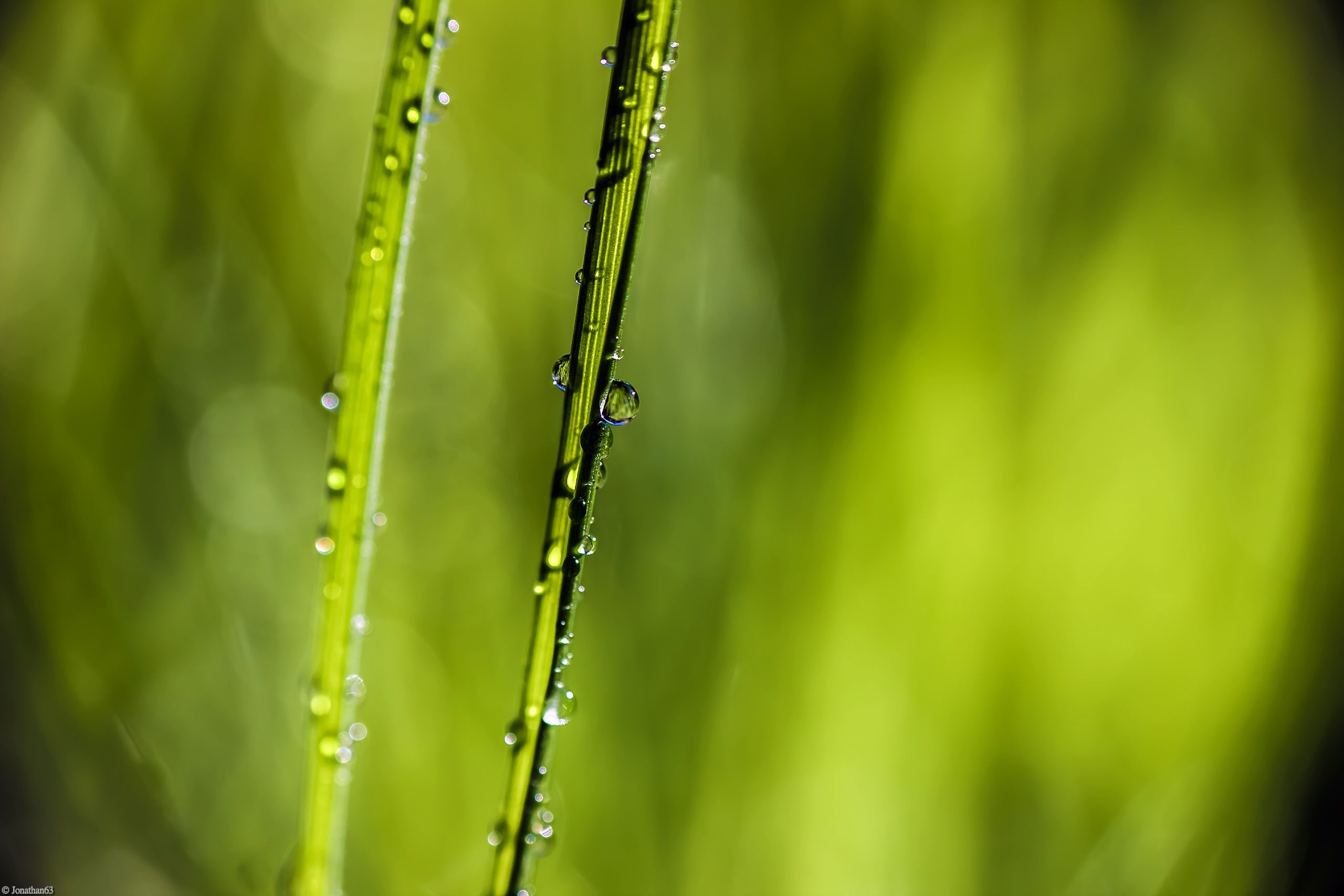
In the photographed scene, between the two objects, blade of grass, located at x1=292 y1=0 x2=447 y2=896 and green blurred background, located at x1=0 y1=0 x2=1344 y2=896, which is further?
green blurred background, located at x1=0 y1=0 x2=1344 y2=896

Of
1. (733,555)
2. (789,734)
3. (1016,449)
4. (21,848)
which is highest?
(1016,449)

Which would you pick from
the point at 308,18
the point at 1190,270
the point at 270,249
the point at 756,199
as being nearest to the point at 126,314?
the point at 270,249

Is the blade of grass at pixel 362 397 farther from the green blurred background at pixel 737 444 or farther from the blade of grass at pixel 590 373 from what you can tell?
the green blurred background at pixel 737 444

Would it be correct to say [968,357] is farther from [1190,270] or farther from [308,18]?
[308,18]

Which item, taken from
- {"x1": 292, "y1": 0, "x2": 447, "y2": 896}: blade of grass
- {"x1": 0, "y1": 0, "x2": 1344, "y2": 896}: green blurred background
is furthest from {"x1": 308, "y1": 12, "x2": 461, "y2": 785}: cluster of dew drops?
{"x1": 0, "y1": 0, "x2": 1344, "y2": 896}: green blurred background

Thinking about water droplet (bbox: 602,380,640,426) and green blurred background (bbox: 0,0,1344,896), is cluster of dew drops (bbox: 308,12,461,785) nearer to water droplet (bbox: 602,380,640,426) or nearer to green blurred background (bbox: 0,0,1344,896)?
water droplet (bbox: 602,380,640,426)

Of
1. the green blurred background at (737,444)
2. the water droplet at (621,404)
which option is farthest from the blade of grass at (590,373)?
the green blurred background at (737,444)
